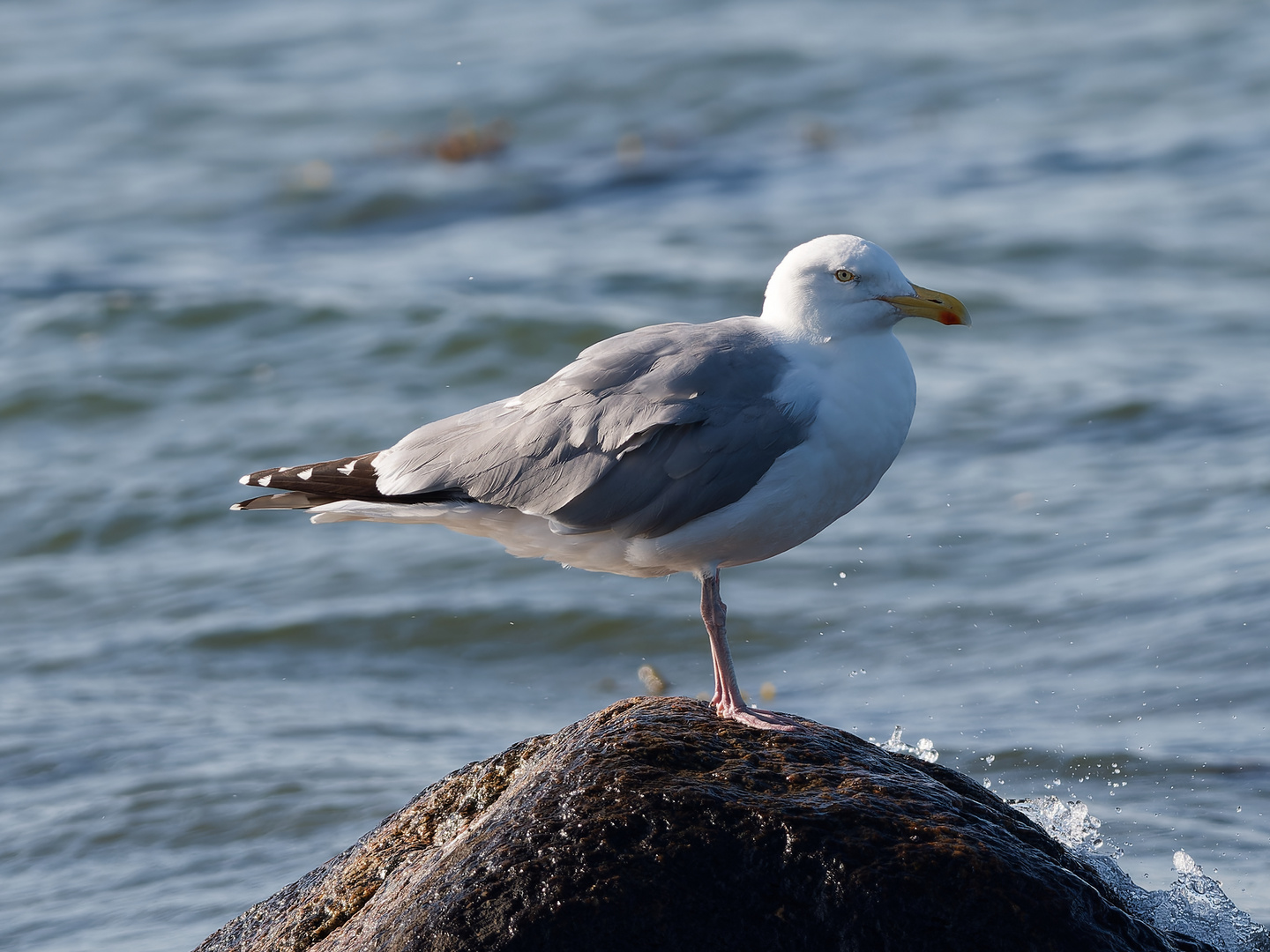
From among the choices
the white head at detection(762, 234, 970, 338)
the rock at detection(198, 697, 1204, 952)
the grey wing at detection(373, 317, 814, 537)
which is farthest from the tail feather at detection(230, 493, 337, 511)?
the white head at detection(762, 234, 970, 338)

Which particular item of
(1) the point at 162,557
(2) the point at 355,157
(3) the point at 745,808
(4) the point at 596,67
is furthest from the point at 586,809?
(4) the point at 596,67

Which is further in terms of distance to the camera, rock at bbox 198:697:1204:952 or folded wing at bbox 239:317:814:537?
folded wing at bbox 239:317:814:537

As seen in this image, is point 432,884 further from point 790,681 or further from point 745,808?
point 790,681

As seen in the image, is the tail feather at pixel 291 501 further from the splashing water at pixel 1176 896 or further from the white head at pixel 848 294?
the splashing water at pixel 1176 896

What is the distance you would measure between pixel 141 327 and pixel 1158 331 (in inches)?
326

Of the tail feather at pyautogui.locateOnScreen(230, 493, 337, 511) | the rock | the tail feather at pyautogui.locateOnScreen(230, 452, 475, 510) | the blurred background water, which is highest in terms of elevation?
the tail feather at pyautogui.locateOnScreen(230, 452, 475, 510)

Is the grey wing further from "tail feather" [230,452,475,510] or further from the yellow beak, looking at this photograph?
the yellow beak

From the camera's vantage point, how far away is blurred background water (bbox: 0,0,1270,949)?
22.6 feet

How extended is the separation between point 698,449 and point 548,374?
763 centimetres

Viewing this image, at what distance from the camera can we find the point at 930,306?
15.2ft

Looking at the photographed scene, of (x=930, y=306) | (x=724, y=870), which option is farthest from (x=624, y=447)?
(x=724, y=870)

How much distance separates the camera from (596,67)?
744 inches

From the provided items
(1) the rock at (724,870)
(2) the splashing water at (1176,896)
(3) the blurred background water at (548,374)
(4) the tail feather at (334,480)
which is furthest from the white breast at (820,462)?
(3) the blurred background water at (548,374)

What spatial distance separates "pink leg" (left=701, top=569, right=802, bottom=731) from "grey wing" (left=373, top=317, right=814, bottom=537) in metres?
0.36
